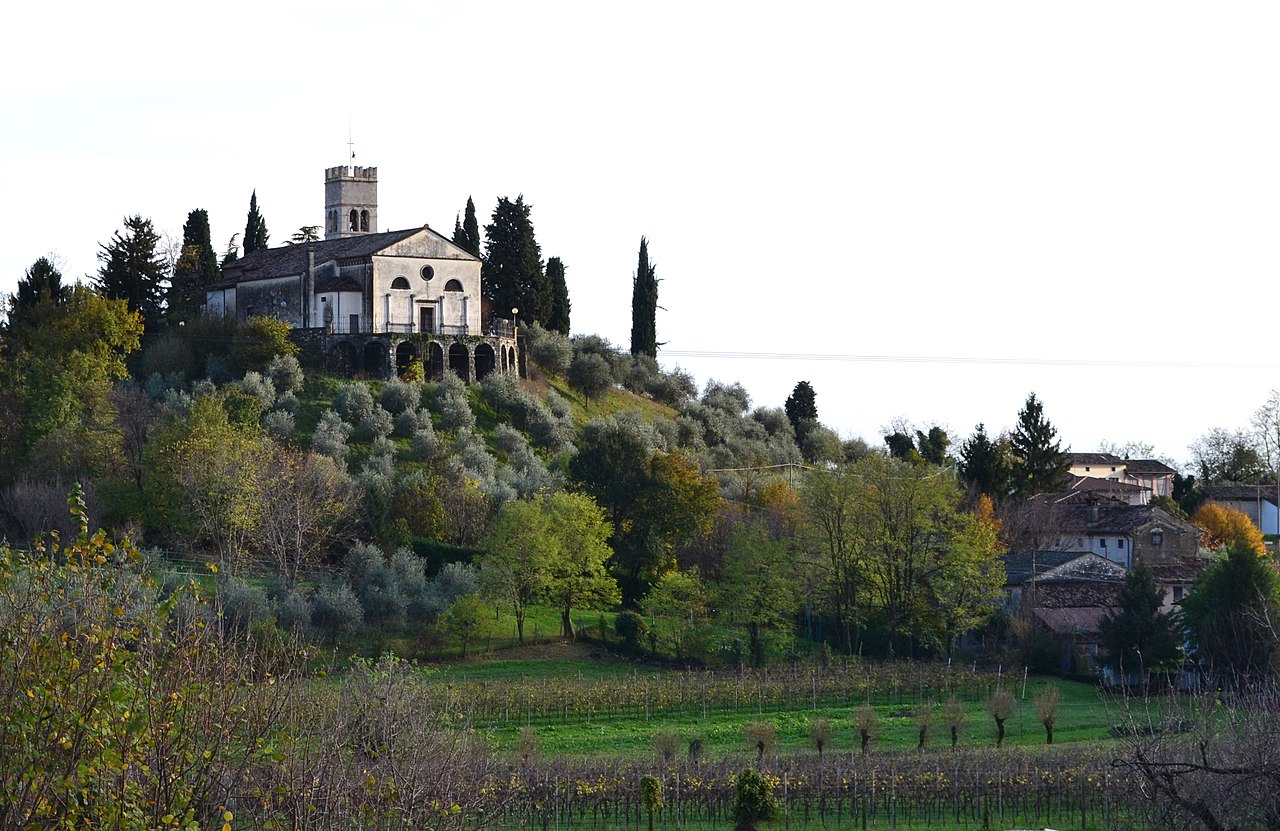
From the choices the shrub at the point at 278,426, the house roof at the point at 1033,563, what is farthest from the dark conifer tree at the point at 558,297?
the house roof at the point at 1033,563

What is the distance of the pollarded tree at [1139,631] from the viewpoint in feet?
144

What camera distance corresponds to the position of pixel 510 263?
7425 cm

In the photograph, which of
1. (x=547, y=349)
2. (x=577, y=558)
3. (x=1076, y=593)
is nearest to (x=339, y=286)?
(x=547, y=349)

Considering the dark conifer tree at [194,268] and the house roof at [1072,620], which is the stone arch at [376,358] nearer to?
the dark conifer tree at [194,268]

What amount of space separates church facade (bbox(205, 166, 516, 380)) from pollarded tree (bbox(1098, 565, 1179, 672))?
32.9 m

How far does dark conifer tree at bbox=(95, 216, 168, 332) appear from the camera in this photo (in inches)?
2776

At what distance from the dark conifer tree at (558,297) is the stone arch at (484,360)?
25.7 ft

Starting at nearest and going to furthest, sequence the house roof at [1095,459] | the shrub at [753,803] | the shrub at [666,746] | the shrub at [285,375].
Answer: the shrub at [753,803], the shrub at [666,746], the shrub at [285,375], the house roof at [1095,459]

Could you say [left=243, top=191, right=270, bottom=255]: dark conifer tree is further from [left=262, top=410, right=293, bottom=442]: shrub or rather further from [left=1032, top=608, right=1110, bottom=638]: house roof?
[left=1032, top=608, right=1110, bottom=638]: house roof

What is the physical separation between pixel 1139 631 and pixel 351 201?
48.6m

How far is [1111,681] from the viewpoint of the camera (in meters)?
44.3

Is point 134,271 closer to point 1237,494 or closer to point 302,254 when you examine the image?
point 302,254

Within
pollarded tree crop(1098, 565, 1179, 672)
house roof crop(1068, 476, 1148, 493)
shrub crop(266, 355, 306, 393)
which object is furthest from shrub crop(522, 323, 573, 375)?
pollarded tree crop(1098, 565, 1179, 672)

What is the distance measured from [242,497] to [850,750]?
23453 mm
